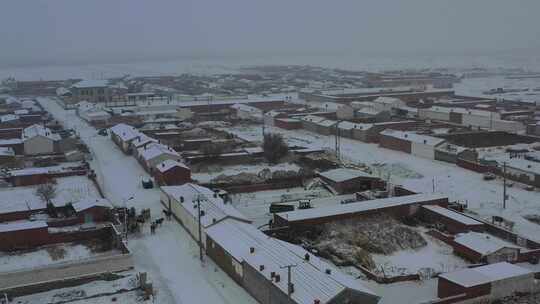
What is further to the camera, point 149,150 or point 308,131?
point 308,131

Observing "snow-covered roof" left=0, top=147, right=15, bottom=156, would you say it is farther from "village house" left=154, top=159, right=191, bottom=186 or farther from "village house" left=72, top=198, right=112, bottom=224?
"village house" left=72, top=198, right=112, bottom=224

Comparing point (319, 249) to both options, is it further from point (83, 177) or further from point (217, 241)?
point (83, 177)

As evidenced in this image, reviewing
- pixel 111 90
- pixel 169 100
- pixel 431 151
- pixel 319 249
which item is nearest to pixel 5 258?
pixel 319 249

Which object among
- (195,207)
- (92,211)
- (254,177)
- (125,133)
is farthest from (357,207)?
(125,133)

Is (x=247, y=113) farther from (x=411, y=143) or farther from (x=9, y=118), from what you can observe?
(x=411, y=143)

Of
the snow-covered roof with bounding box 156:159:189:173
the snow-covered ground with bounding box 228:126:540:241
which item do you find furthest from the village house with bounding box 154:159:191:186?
the snow-covered ground with bounding box 228:126:540:241

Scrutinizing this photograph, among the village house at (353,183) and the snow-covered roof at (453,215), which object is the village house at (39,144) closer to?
the village house at (353,183)
